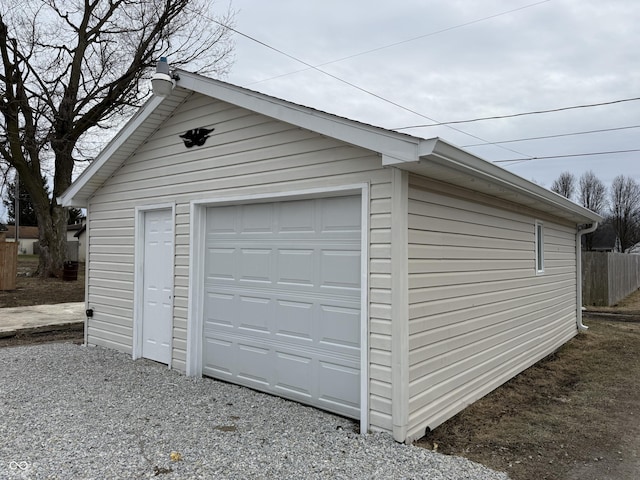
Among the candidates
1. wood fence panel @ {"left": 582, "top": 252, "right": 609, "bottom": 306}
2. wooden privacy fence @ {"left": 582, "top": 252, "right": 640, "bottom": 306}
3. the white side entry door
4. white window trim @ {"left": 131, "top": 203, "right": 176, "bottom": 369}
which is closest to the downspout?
wooden privacy fence @ {"left": 582, "top": 252, "right": 640, "bottom": 306}

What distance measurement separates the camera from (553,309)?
789cm

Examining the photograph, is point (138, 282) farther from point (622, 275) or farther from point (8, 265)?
point (622, 275)

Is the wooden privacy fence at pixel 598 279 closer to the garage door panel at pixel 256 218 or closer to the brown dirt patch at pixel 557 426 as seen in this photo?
→ the brown dirt patch at pixel 557 426

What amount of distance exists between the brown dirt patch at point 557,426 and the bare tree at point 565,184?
43.0 m

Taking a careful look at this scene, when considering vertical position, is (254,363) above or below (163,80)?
below

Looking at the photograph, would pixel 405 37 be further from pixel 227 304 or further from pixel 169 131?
pixel 227 304

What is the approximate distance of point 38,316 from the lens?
10312 mm

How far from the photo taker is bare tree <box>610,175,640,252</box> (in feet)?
141

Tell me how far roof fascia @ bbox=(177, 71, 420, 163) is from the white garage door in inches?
27.4

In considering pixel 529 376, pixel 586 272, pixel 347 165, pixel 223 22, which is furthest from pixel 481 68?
pixel 347 165

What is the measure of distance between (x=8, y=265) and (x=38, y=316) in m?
5.86

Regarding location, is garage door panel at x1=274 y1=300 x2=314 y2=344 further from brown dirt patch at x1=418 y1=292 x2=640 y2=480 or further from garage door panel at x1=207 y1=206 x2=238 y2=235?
brown dirt patch at x1=418 y1=292 x2=640 y2=480

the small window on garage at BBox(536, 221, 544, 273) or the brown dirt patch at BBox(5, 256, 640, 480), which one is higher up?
the small window on garage at BBox(536, 221, 544, 273)

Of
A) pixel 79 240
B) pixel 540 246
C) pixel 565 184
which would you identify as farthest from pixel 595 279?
pixel 79 240
